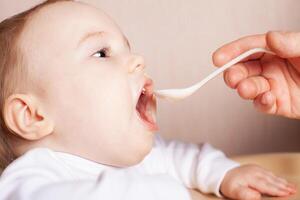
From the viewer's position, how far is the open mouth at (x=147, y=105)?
92cm

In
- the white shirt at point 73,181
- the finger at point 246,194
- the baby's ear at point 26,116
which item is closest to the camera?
the white shirt at point 73,181

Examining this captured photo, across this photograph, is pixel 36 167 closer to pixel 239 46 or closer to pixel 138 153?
pixel 138 153

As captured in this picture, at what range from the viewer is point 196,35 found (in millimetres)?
1425

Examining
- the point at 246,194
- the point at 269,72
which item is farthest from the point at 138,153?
the point at 269,72

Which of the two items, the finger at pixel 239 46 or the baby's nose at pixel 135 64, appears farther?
the finger at pixel 239 46

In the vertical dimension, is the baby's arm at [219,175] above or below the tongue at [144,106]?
below

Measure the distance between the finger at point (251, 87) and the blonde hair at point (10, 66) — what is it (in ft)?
1.18

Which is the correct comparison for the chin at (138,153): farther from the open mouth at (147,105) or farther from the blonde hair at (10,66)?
the blonde hair at (10,66)

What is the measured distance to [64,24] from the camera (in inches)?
35.2

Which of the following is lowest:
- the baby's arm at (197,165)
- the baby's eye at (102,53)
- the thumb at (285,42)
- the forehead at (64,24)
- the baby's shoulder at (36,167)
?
the baby's arm at (197,165)

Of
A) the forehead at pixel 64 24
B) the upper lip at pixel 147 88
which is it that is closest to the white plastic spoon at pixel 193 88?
the upper lip at pixel 147 88

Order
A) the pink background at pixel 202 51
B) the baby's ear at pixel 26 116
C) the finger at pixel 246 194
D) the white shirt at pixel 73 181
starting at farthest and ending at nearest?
the pink background at pixel 202 51, the finger at pixel 246 194, the baby's ear at pixel 26 116, the white shirt at pixel 73 181

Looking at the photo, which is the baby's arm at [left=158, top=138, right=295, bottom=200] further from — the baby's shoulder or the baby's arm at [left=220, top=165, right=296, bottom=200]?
the baby's shoulder

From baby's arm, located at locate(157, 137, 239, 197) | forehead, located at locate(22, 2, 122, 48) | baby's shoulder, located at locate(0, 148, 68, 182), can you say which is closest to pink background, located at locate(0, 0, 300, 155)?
baby's arm, located at locate(157, 137, 239, 197)
